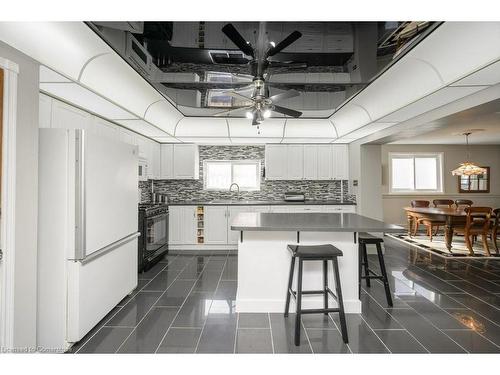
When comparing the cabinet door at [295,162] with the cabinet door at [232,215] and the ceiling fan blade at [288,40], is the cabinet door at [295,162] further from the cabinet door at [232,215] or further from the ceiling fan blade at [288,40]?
the ceiling fan blade at [288,40]

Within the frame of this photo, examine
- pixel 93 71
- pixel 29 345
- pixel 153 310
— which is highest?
pixel 93 71

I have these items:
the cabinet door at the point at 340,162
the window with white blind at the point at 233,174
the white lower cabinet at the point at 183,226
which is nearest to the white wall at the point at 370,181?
the cabinet door at the point at 340,162

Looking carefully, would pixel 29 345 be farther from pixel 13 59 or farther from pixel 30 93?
pixel 13 59

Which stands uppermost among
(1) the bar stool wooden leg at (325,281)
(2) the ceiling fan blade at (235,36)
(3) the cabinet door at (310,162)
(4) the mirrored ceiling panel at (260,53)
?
(4) the mirrored ceiling panel at (260,53)

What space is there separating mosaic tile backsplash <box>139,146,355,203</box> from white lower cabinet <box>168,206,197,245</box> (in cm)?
71

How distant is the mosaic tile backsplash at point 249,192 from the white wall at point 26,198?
13.6 ft

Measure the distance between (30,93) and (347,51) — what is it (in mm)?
2647

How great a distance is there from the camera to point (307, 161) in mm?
5863

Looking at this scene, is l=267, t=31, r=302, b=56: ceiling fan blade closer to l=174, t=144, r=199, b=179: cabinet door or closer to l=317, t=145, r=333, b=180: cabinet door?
l=174, t=144, r=199, b=179: cabinet door

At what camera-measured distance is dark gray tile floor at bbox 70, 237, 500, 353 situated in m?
2.19

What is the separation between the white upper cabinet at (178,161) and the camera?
5746 millimetres

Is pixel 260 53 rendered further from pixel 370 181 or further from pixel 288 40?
pixel 370 181
